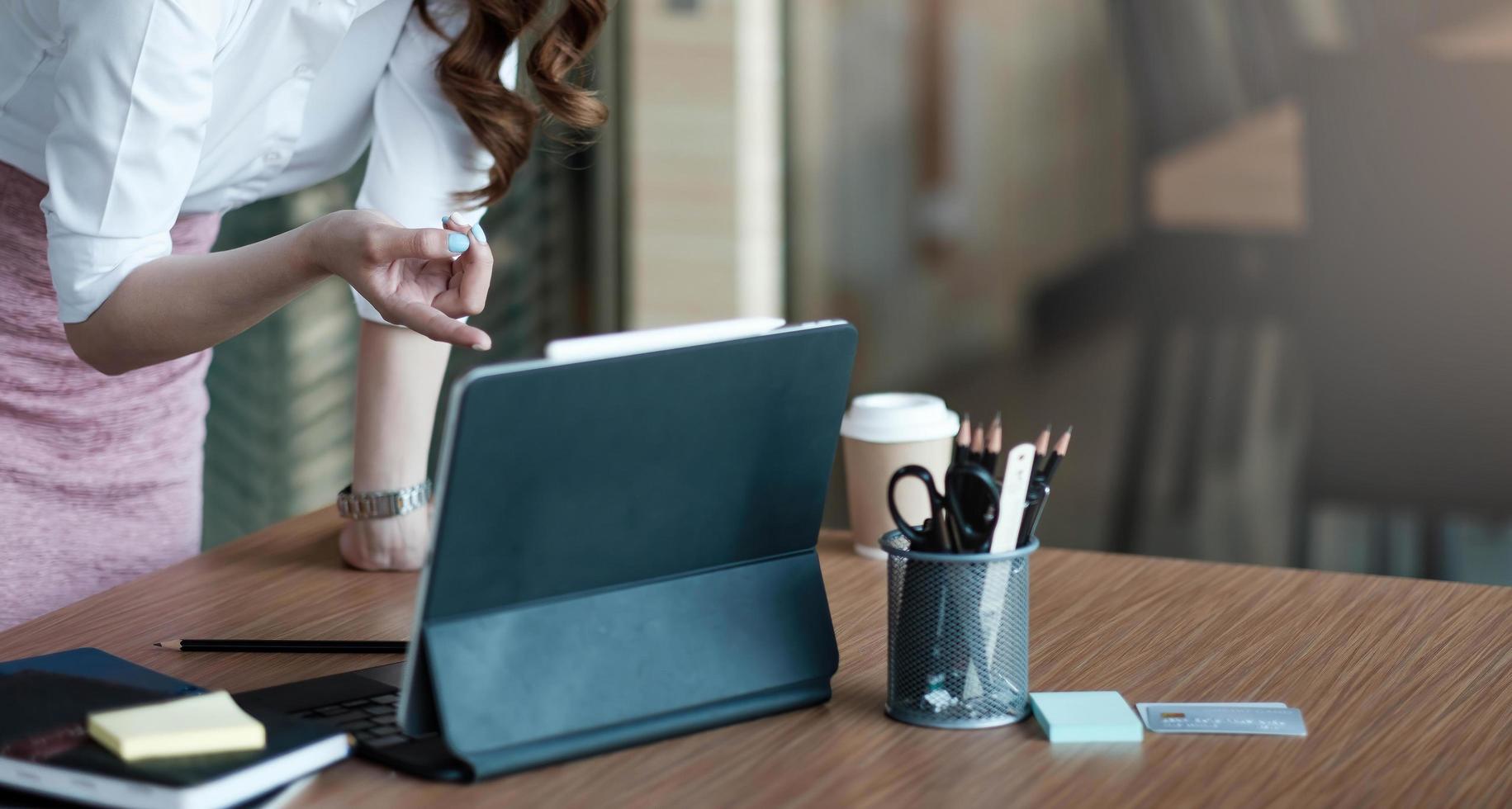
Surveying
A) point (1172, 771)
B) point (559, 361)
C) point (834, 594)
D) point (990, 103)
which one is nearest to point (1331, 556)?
point (990, 103)

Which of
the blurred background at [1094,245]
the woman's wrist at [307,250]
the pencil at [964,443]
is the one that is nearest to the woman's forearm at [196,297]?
the woman's wrist at [307,250]

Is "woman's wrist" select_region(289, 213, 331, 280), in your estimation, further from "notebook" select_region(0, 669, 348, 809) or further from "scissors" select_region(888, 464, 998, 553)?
"scissors" select_region(888, 464, 998, 553)

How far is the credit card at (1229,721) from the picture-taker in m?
0.81

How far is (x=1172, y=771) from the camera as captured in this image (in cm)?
76

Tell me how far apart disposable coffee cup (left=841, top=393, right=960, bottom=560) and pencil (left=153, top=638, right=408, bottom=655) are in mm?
432

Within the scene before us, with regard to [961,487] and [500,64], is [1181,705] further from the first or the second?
[500,64]

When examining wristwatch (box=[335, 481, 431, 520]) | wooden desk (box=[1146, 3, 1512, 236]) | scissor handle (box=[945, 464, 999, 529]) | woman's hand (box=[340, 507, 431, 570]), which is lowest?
woman's hand (box=[340, 507, 431, 570])

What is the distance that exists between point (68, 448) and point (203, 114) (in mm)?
483

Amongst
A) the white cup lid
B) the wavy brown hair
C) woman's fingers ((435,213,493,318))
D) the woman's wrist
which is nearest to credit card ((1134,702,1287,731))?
the white cup lid

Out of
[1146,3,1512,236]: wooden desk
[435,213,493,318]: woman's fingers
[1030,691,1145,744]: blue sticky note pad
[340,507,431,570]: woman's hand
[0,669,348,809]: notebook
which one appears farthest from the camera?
[1146,3,1512,236]: wooden desk

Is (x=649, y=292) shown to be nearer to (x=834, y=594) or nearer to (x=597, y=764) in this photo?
(x=834, y=594)

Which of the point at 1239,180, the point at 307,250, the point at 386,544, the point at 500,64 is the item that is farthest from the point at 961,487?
the point at 1239,180

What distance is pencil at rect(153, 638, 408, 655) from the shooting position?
982 millimetres

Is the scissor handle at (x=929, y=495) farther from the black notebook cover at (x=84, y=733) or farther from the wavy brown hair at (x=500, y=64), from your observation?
the wavy brown hair at (x=500, y=64)
